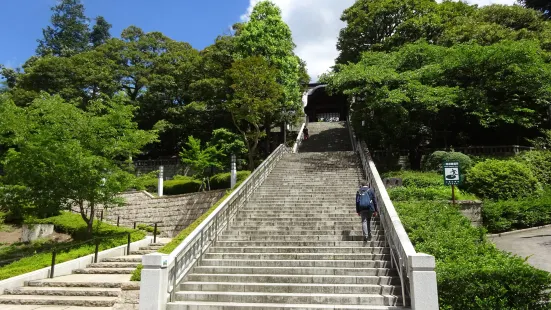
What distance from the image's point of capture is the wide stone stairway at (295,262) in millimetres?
Result: 7344

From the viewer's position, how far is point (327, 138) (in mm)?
29328

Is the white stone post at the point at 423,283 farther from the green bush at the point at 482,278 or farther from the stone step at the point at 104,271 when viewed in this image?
the stone step at the point at 104,271

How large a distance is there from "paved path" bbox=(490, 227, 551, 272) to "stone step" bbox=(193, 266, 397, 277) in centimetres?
423

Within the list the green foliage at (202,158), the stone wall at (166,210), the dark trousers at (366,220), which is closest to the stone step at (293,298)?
the dark trousers at (366,220)

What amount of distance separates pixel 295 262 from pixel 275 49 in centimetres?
1843

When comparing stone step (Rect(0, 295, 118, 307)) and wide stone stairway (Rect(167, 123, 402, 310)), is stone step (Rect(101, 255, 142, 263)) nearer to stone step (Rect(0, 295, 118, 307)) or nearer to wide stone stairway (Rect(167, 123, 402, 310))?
stone step (Rect(0, 295, 118, 307))

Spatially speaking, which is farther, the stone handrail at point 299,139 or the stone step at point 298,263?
the stone handrail at point 299,139

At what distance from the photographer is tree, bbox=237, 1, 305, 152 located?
2464 centimetres

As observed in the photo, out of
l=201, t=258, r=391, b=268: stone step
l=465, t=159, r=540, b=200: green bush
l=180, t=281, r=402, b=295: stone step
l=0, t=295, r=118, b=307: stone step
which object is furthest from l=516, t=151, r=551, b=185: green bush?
l=0, t=295, r=118, b=307: stone step

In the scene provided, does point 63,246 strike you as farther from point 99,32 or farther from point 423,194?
point 99,32

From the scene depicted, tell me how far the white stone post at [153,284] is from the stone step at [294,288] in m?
0.98

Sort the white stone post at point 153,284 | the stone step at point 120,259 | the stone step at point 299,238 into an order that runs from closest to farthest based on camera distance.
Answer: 1. the white stone post at point 153,284
2. the stone step at point 299,238
3. the stone step at point 120,259

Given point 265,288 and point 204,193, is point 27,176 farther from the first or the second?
point 265,288

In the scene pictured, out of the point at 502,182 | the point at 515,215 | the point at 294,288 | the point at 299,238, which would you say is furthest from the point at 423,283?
the point at 502,182
